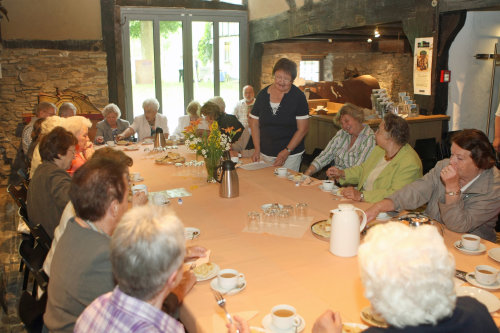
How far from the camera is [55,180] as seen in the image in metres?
2.82

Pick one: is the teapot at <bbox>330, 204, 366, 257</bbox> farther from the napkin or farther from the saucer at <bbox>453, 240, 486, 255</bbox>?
the napkin

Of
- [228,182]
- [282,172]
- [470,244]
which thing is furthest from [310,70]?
[470,244]

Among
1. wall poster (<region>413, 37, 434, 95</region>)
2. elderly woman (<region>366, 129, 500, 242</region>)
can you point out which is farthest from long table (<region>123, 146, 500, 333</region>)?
wall poster (<region>413, 37, 434, 95</region>)

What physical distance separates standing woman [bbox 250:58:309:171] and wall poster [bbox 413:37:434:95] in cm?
195

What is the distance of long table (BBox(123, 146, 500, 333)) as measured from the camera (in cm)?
174

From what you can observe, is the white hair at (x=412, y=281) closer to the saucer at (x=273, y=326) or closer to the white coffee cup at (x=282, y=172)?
the saucer at (x=273, y=326)

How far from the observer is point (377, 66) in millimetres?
10781

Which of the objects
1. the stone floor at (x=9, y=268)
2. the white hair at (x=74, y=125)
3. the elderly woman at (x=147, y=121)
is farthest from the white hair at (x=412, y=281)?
the elderly woman at (x=147, y=121)

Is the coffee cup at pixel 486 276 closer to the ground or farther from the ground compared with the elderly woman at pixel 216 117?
closer to the ground

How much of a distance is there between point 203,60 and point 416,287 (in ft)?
27.1

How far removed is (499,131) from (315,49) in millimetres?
5574

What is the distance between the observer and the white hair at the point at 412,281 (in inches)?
45.3

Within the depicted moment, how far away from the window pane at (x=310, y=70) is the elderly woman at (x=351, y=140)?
661 centimetres

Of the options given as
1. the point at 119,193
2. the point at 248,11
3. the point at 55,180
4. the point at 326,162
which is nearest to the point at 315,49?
the point at 248,11
